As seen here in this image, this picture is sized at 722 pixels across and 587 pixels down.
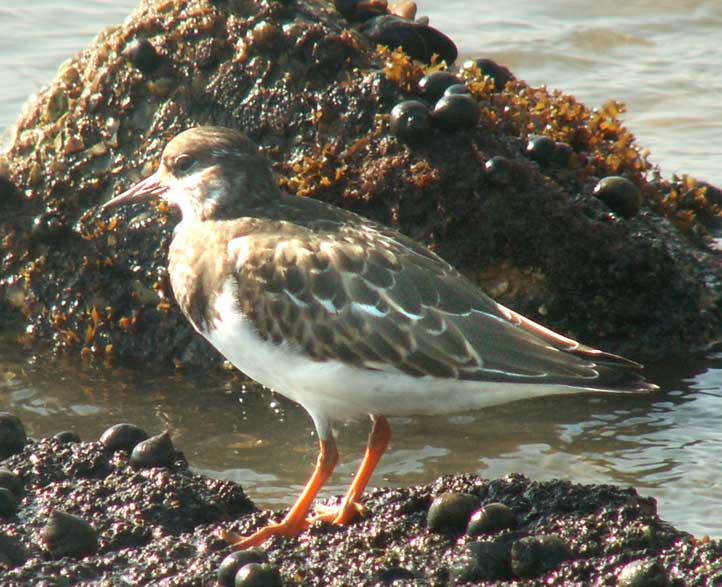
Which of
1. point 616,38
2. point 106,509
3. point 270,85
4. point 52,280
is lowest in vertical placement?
point 106,509

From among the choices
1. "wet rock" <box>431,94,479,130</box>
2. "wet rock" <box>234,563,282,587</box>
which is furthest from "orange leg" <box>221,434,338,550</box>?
"wet rock" <box>431,94,479,130</box>

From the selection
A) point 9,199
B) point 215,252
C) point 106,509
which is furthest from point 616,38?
point 106,509

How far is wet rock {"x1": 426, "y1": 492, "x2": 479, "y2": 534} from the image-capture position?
4.15m

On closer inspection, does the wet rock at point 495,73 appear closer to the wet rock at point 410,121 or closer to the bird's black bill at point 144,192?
the wet rock at point 410,121

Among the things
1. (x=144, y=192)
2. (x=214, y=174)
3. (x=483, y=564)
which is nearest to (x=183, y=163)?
(x=214, y=174)

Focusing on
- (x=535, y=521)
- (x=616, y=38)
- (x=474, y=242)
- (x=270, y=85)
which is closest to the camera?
(x=535, y=521)

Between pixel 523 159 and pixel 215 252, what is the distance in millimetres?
2138

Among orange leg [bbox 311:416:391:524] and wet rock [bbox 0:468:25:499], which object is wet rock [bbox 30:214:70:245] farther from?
orange leg [bbox 311:416:391:524]

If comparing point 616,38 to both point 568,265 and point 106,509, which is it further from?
point 106,509

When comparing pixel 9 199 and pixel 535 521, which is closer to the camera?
pixel 535 521

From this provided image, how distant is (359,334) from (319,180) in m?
1.97

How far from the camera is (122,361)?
656cm

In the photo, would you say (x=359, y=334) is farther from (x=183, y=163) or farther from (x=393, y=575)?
(x=183, y=163)

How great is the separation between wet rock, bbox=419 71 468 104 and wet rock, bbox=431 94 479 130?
0.18 metres
